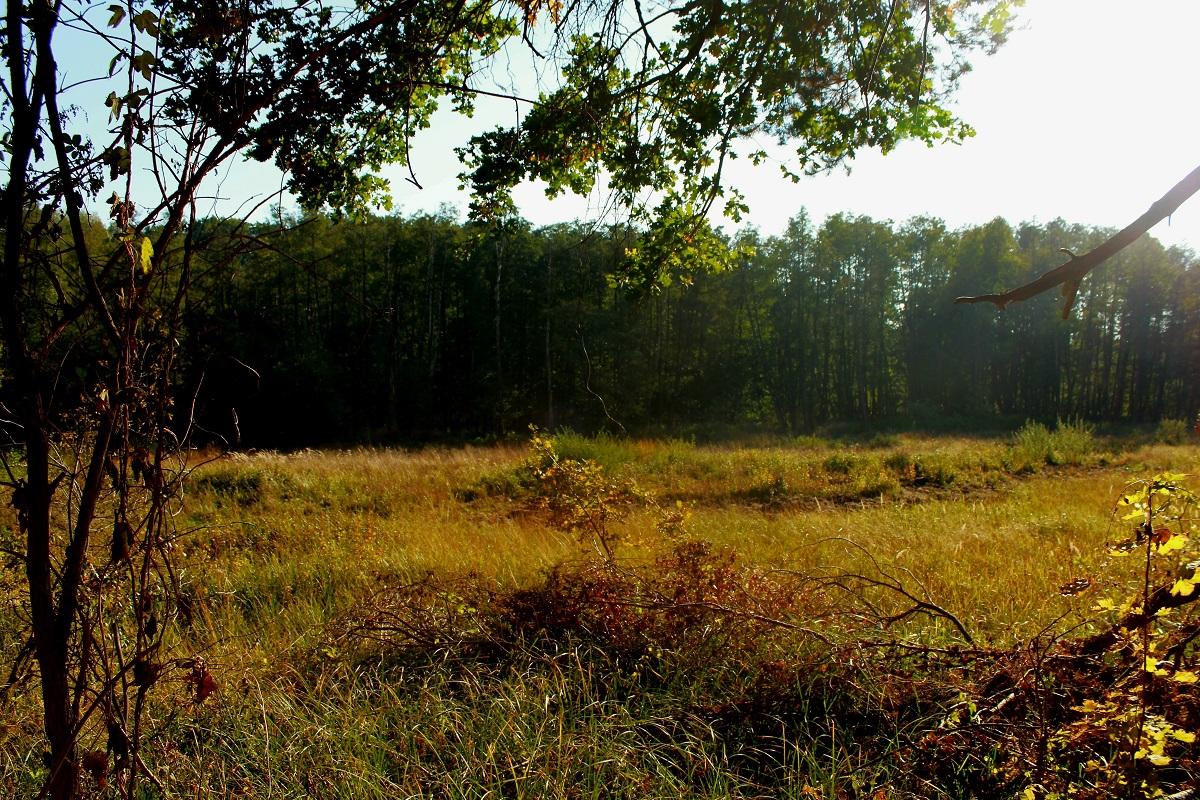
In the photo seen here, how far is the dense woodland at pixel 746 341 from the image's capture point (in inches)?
1543

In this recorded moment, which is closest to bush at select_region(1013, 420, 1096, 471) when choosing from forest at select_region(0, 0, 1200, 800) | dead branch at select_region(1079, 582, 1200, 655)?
forest at select_region(0, 0, 1200, 800)

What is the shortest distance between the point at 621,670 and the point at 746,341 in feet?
153

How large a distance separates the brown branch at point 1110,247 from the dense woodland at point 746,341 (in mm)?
31494

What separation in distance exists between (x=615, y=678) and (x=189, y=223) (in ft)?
7.74

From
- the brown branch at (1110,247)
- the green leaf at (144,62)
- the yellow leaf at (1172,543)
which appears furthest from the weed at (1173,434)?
the green leaf at (144,62)

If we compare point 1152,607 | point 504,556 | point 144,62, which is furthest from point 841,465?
point 144,62

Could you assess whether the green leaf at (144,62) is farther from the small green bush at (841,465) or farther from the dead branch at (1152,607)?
the small green bush at (841,465)

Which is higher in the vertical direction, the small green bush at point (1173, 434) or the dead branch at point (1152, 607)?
the dead branch at point (1152, 607)

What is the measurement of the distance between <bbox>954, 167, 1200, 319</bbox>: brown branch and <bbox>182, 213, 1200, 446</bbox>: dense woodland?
31.5 metres

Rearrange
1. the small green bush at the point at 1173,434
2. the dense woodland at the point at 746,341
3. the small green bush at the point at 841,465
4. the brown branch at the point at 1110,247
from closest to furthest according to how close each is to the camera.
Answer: the brown branch at the point at 1110,247 < the small green bush at the point at 841,465 < the small green bush at the point at 1173,434 < the dense woodland at the point at 746,341

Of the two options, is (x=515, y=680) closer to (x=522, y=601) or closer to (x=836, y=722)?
(x=522, y=601)

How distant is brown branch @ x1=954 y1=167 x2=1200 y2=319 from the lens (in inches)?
110

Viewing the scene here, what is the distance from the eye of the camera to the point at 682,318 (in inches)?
1822

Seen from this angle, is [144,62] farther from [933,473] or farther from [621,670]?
[933,473]
